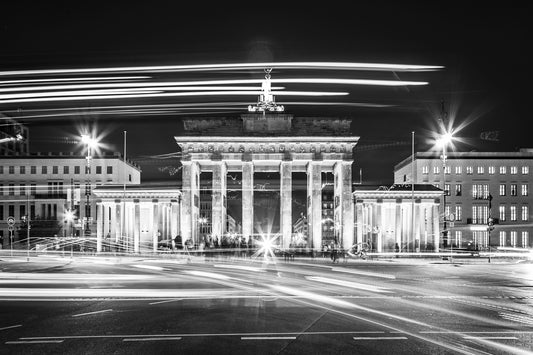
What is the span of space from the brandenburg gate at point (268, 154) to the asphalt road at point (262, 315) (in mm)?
41535

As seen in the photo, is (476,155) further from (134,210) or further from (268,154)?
(134,210)

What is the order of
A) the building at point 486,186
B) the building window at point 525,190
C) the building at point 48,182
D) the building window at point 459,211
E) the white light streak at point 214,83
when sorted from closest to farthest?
1. the white light streak at point 214,83
2. the building at point 486,186
3. the building window at point 459,211
4. the building window at point 525,190
5. the building at point 48,182

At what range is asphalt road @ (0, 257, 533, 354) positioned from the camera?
1285cm

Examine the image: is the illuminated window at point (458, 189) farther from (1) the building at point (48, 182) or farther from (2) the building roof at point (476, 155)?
(1) the building at point (48, 182)

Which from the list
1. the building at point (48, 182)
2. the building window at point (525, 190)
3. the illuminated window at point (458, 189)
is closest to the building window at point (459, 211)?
the illuminated window at point (458, 189)

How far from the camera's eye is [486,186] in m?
89.1

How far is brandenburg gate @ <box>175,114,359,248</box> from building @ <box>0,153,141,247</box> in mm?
23757

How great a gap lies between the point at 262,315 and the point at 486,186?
81.3 metres

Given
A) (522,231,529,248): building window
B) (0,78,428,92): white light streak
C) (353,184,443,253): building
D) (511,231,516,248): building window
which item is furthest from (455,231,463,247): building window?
(0,78,428,92): white light streak

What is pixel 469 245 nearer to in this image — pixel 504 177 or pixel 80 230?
pixel 504 177

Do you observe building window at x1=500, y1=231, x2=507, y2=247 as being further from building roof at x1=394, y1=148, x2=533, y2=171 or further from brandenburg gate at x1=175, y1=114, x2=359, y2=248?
brandenburg gate at x1=175, y1=114, x2=359, y2=248

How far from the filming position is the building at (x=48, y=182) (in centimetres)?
8962

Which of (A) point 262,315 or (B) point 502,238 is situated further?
(B) point 502,238

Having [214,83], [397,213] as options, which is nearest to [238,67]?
[214,83]
